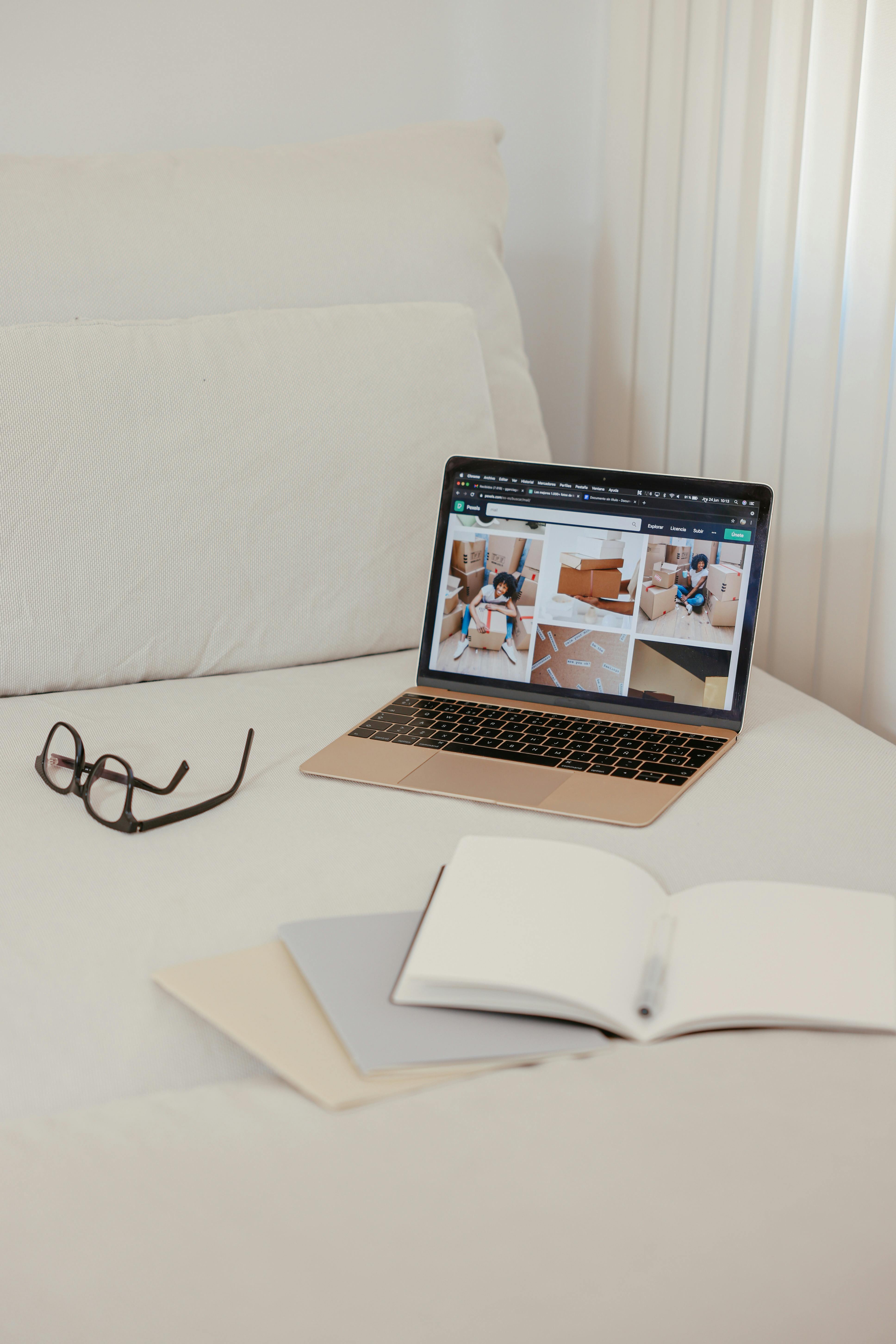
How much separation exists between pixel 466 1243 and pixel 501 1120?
0.24ft

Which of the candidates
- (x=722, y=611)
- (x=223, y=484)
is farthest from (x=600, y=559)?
(x=223, y=484)

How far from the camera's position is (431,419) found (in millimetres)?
1192

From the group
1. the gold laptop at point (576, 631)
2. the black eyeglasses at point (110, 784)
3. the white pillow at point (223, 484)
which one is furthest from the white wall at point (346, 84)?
the black eyeglasses at point (110, 784)

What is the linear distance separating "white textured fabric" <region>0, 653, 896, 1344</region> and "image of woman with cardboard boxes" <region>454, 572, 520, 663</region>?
1.17ft

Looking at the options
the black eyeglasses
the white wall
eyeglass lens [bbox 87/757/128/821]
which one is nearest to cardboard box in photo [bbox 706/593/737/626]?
the black eyeglasses

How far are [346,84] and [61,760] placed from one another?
1.11 m

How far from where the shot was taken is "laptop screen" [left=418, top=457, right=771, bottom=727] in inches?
40.6

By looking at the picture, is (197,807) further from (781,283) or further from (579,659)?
(781,283)

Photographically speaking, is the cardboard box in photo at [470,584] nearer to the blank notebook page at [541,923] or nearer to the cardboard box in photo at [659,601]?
the cardboard box in photo at [659,601]

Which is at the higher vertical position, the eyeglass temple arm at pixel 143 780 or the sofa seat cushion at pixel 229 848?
the eyeglass temple arm at pixel 143 780

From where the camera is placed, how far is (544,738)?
1.00 m

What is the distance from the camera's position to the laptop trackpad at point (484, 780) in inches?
35.1

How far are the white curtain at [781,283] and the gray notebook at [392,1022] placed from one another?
697 millimetres

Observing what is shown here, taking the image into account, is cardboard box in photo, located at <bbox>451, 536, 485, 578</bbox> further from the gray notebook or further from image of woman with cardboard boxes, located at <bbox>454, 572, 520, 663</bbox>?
the gray notebook
